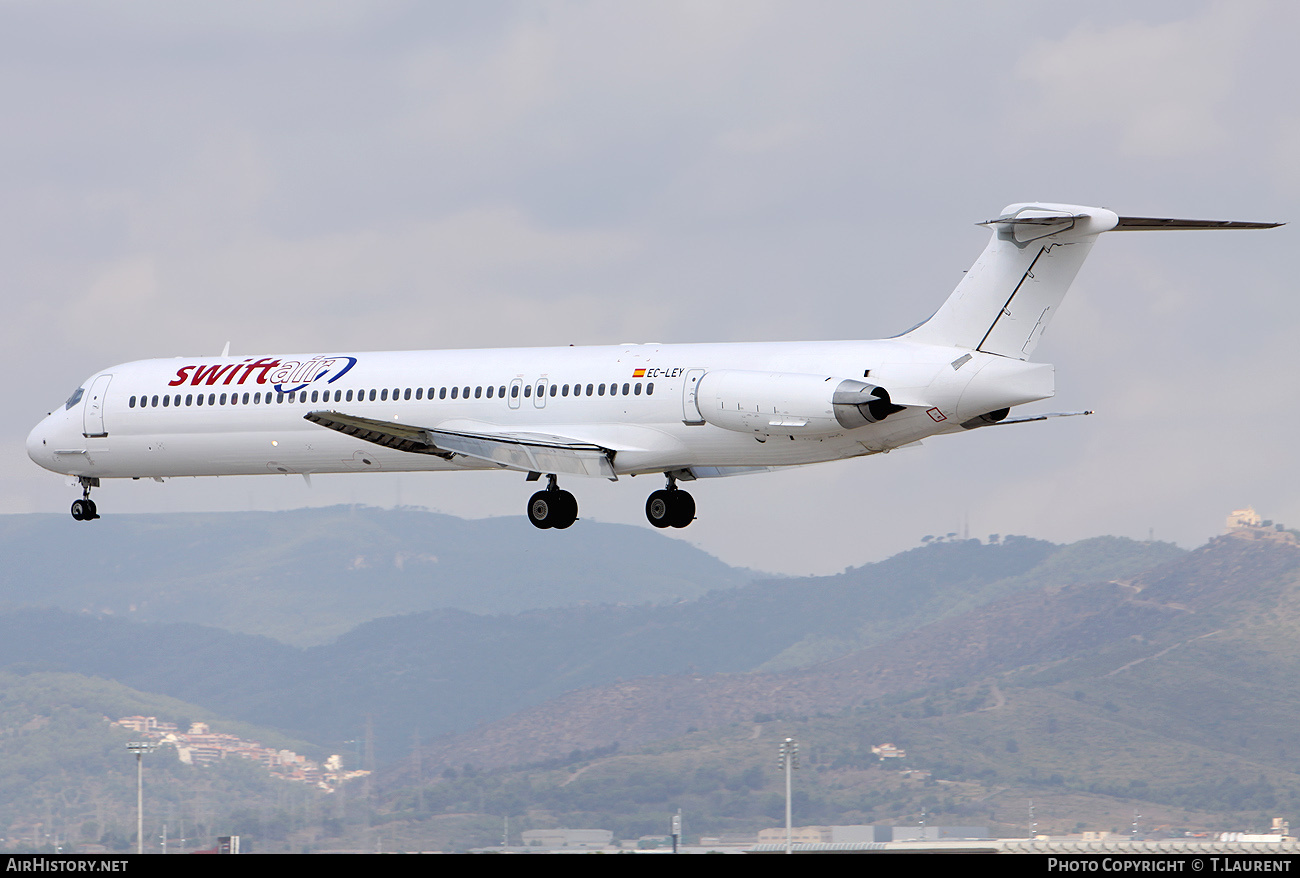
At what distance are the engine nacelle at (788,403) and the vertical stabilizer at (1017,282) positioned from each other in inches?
80.3

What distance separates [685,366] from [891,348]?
13.6 ft

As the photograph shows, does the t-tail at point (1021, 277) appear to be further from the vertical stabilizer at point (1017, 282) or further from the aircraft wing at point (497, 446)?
the aircraft wing at point (497, 446)

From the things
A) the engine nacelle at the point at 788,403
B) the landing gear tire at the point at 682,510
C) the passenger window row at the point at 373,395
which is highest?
the passenger window row at the point at 373,395

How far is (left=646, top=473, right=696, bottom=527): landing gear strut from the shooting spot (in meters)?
39.9

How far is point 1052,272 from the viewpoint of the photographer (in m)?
34.7

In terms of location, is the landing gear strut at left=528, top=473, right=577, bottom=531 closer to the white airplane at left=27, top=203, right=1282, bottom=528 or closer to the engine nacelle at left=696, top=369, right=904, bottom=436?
the white airplane at left=27, top=203, right=1282, bottom=528

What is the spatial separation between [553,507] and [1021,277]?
11709 mm

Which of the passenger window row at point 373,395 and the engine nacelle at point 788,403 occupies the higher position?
the passenger window row at point 373,395

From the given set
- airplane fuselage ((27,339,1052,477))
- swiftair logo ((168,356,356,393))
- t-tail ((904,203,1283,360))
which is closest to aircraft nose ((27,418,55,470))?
airplane fuselage ((27,339,1052,477))

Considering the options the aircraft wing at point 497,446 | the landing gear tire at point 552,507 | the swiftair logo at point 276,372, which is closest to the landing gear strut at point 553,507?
the landing gear tire at point 552,507

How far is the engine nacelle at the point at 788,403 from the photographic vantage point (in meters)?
34.1
